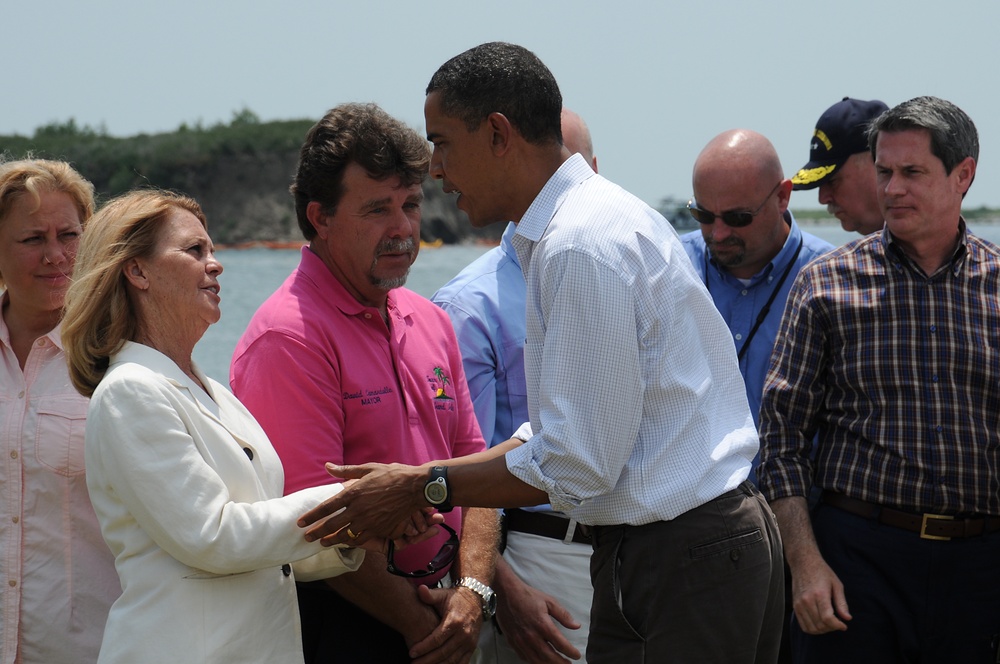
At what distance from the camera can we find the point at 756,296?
464 centimetres

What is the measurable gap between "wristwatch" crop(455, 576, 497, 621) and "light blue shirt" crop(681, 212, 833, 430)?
1509 millimetres

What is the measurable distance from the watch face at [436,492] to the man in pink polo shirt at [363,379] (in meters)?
0.37

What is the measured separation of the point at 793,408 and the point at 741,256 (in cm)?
101

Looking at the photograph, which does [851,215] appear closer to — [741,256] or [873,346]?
[741,256]

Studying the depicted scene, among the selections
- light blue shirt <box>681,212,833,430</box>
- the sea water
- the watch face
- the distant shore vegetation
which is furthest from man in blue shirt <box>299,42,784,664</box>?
the distant shore vegetation

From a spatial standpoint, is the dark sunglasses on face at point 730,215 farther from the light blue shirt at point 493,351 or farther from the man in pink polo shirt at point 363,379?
the man in pink polo shirt at point 363,379

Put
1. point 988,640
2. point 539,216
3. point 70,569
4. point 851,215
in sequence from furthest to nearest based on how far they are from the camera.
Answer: point 851,215, point 988,640, point 70,569, point 539,216

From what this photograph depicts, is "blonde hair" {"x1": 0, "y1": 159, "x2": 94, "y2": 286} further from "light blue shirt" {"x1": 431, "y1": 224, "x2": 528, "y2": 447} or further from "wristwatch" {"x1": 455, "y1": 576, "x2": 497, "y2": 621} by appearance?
"wristwatch" {"x1": 455, "y1": 576, "x2": 497, "y2": 621}

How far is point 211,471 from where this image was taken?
8.71 ft

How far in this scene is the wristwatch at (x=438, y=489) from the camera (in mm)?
2873

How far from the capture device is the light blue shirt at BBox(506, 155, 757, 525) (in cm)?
262

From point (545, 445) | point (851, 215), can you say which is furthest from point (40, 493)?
point (851, 215)

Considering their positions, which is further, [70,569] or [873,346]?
[873,346]

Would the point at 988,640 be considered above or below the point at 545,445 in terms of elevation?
below
